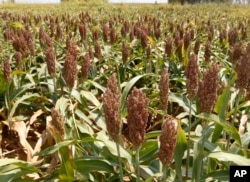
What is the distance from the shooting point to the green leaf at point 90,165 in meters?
1.60

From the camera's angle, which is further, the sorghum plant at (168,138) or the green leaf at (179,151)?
the green leaf at (179,151)

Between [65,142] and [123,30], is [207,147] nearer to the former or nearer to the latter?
[65,142]

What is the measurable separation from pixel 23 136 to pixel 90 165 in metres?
0.86

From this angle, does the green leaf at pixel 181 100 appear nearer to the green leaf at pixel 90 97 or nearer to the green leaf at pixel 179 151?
the green leaf at pixel 90 97

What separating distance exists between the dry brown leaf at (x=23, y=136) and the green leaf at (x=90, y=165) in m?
0.63

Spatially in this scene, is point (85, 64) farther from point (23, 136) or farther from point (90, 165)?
point (90, 165)

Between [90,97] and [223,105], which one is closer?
[223,105]

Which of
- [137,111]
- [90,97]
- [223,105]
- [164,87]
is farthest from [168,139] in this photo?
[90,97]

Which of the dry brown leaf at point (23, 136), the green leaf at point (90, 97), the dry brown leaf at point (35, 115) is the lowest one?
the dry brown leaf at point (23, 136)

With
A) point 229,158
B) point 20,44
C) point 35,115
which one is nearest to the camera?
point 229,158

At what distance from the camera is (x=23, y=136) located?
7.51 ft

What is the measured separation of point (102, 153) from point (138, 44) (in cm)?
305

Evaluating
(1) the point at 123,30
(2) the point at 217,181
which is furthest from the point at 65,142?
(1) the point at 123,30

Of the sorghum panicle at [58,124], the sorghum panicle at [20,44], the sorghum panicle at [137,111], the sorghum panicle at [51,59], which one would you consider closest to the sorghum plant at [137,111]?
the sorghum panicle at [137,111]
